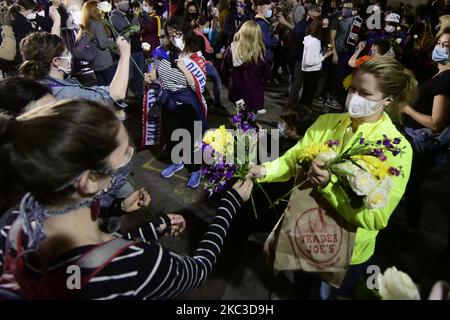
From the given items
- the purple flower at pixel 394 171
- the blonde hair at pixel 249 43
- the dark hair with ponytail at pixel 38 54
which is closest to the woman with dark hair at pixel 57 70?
the dark hair with ponytail at pixel 38 54

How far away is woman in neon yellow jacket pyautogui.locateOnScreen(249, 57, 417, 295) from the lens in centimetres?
194

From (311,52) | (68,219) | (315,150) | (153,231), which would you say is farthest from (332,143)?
(311,52)

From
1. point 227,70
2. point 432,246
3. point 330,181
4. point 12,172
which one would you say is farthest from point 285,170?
point 227,70

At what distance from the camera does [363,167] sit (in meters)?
1.82

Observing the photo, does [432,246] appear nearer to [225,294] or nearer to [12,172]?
[225,294]

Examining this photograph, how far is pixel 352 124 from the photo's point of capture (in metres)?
2.25

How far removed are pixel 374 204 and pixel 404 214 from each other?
9.68 feet

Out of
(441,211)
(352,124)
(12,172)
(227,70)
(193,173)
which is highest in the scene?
(12,172)

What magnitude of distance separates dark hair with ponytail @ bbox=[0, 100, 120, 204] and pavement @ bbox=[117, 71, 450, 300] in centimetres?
210

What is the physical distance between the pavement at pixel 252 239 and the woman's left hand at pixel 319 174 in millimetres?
1462

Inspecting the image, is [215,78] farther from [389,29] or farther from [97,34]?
[389,29]

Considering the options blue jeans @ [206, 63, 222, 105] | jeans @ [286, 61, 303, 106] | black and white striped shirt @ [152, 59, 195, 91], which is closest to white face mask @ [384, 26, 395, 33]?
jeans @ [286, 61, 303, 106]

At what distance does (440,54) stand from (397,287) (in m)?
3.07

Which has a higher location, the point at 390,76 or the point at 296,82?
the point at 390,76
